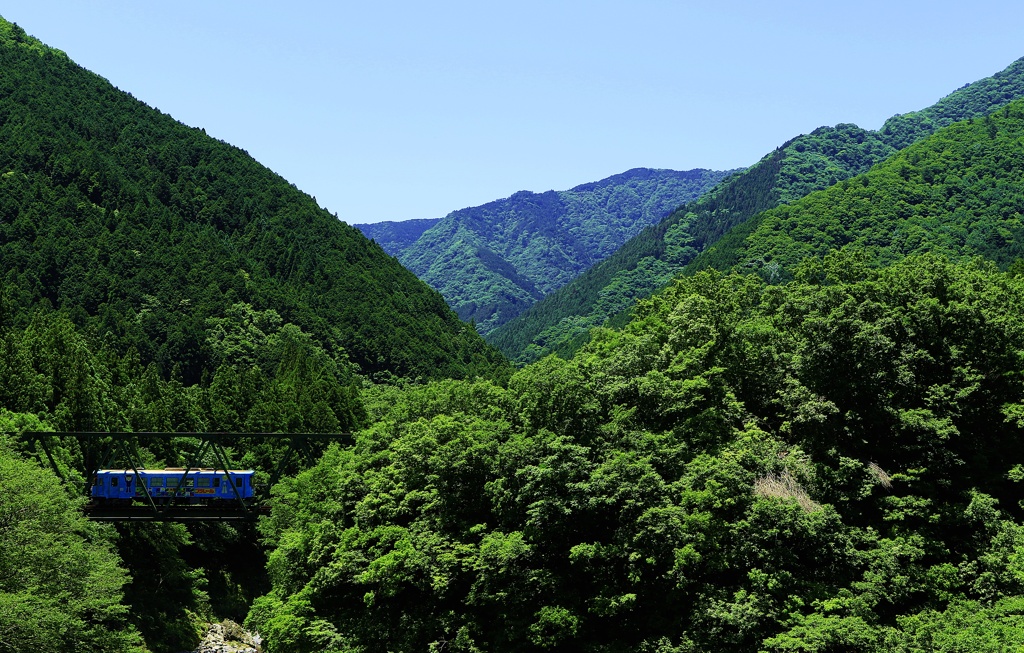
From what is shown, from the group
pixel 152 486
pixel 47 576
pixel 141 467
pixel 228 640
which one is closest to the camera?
pixel 47 576

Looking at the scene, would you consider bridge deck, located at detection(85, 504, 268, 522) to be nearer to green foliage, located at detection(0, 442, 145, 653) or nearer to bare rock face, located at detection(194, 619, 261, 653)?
green foliage, located at detection(0, 442, 145, 653)

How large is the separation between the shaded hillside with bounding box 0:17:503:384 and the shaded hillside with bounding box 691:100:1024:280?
4745cm

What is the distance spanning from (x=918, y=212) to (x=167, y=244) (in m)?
110

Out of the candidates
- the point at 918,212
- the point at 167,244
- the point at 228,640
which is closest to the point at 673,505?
the point at 228,640

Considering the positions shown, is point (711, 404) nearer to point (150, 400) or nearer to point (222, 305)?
point (150, 400)

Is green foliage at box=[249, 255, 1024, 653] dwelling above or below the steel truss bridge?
below

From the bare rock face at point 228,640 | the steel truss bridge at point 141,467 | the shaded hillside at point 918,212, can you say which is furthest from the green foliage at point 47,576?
the shaded hillside at point 918,212

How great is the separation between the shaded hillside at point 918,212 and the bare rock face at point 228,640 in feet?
284

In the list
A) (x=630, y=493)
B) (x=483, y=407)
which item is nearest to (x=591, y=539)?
(x=630, y=493)

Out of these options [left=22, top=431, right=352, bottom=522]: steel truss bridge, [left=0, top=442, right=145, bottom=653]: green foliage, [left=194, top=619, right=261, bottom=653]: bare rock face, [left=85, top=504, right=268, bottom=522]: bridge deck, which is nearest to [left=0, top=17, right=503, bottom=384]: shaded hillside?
[left=22, top=431, right=352, bottom=522]: steel truss bridge

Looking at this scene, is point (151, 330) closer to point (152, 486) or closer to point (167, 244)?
point (167, 244)

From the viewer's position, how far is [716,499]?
108ft

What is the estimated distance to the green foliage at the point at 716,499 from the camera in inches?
1258

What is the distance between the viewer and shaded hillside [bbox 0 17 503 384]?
119 meters
